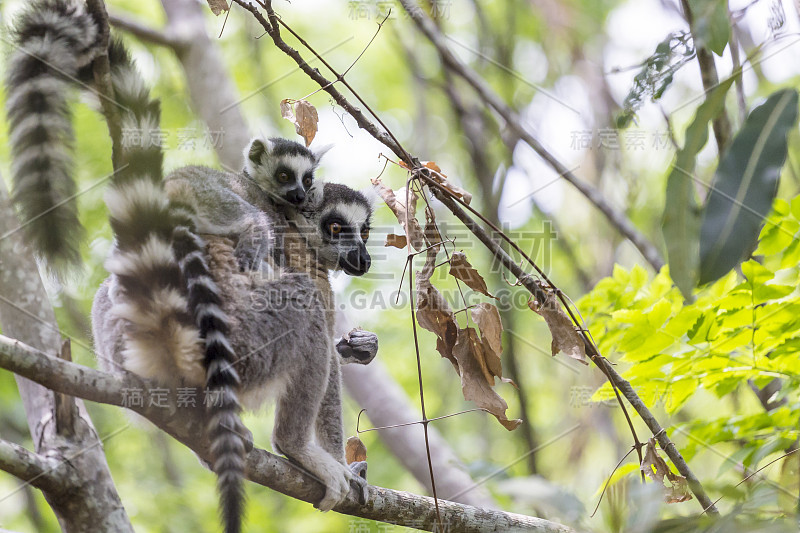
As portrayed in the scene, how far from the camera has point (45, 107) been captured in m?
3.17

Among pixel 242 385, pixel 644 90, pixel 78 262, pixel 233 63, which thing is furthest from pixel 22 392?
pixel 233 63

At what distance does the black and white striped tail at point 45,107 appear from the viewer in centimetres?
308

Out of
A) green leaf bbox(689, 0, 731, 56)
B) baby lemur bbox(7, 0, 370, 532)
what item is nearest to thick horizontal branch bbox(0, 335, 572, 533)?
baby lemur bbox(7, 0, 370, 532)

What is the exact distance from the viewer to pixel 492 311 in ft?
8.85

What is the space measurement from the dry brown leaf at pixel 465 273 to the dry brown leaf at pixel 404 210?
16 cm

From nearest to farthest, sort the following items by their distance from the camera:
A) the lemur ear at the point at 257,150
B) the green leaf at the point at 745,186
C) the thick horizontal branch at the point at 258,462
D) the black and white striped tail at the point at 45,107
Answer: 1. the green leaf at the point at 745,186
2. the thick horizontal branch at the point at 258,462
3. the black and white striped tail at the point at 45,107
4. the lemur ear at the point at 257,150

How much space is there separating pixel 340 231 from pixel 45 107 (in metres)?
1.70

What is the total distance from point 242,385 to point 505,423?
1.16m

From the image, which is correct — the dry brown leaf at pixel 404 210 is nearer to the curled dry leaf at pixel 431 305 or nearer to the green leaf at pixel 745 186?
the curled dry leaf at pixel 431 305

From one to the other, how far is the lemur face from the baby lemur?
35cm

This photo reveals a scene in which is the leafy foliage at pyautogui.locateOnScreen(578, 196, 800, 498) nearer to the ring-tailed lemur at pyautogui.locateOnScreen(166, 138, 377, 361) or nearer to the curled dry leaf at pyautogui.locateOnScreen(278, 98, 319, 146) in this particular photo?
the ring-tailed lemur at pyautogui.locateOnScreen(166, 138, 377, 361)

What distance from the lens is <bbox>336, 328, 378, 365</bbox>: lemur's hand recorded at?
3.65 m

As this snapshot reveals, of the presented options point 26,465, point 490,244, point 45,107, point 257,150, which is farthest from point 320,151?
point 26,465

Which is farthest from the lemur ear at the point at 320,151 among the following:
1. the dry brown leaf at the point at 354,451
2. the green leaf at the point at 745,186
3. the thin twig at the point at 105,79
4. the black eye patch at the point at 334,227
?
the green leaf at the point at 745,186
